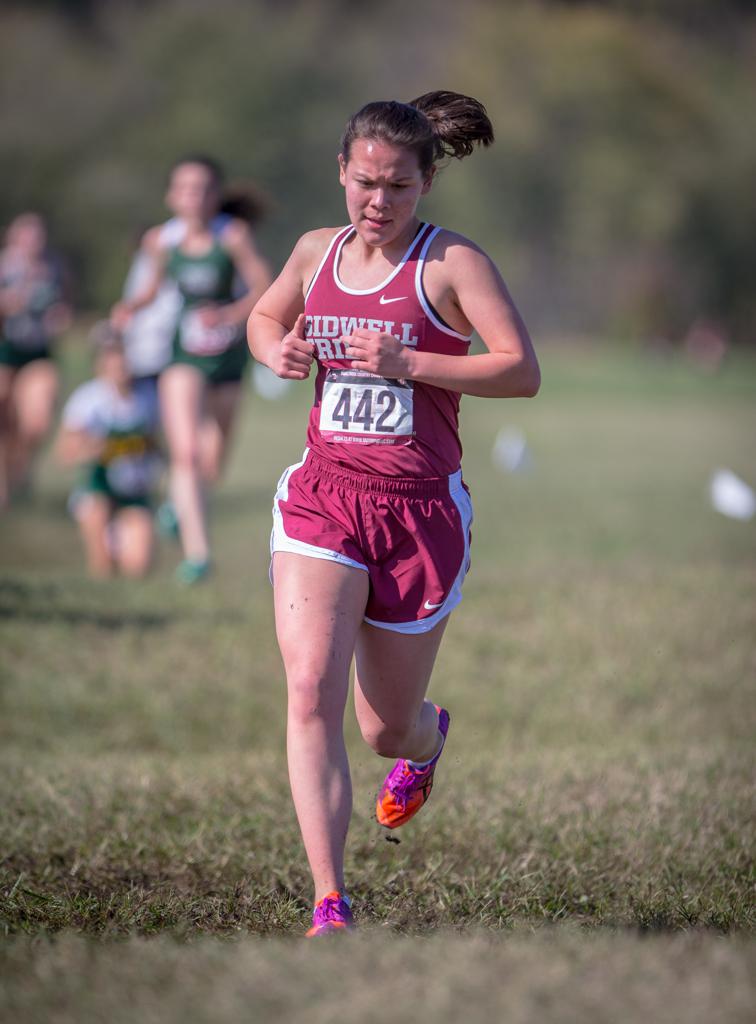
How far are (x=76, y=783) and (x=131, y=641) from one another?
2290 millimetres

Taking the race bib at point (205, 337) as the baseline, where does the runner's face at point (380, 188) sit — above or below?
above

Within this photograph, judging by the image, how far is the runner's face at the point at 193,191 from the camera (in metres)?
8.97

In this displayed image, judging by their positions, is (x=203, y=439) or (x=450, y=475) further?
(x=203, y=439)

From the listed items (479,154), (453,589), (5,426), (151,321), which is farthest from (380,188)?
(479,154)

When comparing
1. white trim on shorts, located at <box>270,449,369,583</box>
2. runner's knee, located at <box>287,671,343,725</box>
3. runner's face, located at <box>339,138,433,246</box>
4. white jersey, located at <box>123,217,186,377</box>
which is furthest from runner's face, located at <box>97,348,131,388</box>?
runner's knee, located at <box>287,671,343,725</box>

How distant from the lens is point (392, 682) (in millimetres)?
4125

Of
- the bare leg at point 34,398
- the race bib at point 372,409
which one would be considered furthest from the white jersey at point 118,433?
the race bib at point 372,409

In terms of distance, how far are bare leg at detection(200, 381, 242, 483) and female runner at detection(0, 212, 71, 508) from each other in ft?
16.4

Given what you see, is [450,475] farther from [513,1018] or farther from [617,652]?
[617,652]

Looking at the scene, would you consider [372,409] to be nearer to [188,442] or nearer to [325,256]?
[325,256]

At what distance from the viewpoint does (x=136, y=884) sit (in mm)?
4395

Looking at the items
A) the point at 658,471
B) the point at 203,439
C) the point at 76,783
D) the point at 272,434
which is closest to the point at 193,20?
the point at 272,434

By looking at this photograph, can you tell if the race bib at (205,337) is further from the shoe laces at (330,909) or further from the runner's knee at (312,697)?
the shoe laces at (330,909)

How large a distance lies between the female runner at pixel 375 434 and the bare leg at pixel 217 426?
514 cm
